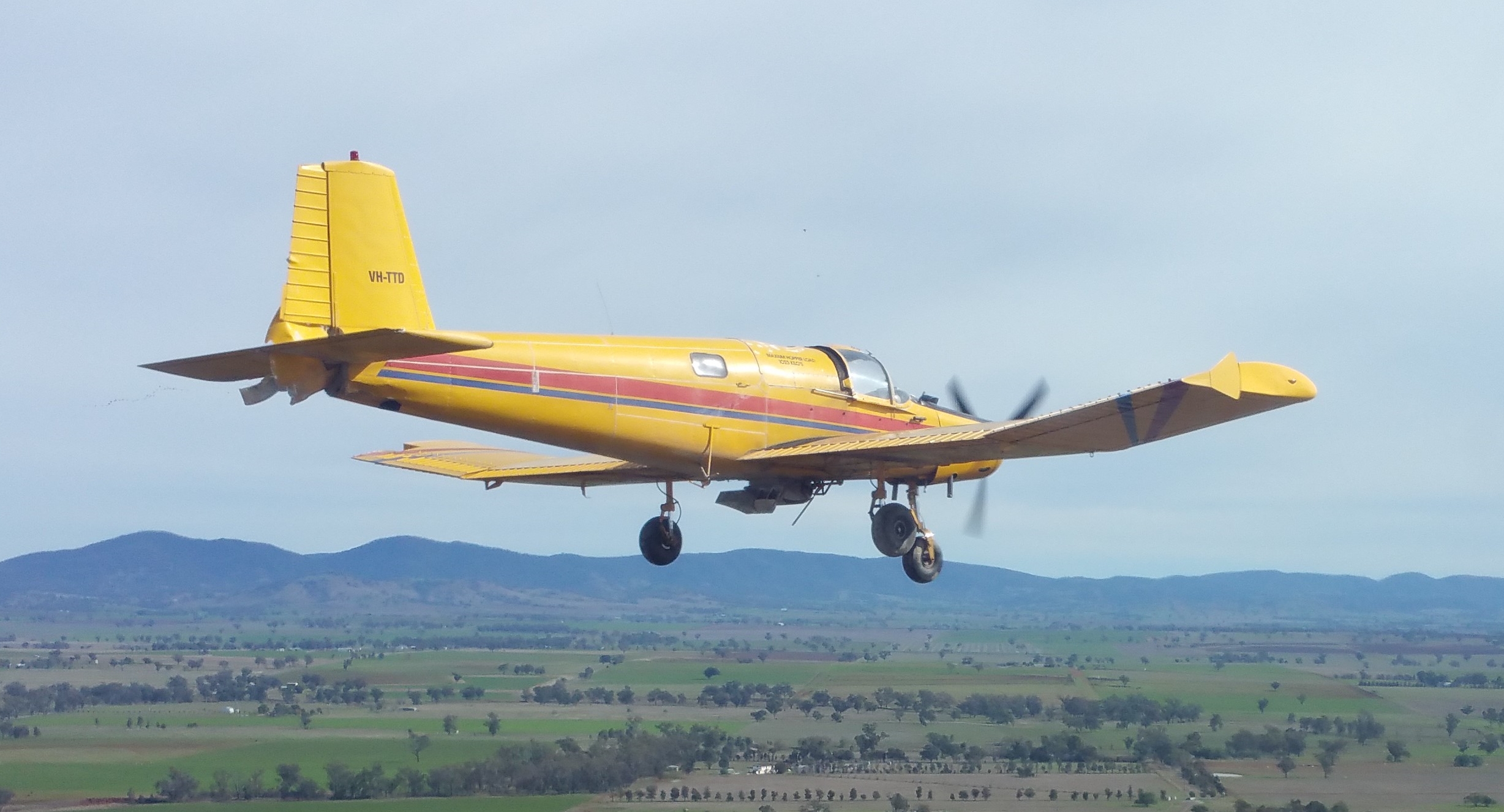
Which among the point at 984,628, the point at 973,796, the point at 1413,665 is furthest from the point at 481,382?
the point at 984,628

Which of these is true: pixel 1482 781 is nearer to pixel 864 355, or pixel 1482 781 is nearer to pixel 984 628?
pixel 864 355

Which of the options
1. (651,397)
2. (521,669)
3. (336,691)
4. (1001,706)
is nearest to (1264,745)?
(1001,706)

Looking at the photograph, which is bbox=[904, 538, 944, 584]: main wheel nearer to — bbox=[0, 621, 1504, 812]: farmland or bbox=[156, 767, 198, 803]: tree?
bbox=[0, 621, 1504, 812]: farmland

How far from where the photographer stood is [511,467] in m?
25.6

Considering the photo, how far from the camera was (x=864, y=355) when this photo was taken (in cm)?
2484

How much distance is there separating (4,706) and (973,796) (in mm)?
70666

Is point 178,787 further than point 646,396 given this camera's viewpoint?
Yes

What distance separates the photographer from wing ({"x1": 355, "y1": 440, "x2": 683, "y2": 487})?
24.6 m

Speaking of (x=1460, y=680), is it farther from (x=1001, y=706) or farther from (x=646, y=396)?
(x=646, y=396)

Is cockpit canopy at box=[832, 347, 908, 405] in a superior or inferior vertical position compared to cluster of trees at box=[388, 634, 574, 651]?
superior

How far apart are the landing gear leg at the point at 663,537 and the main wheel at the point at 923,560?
385 cm

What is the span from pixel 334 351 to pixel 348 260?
5.27 feet

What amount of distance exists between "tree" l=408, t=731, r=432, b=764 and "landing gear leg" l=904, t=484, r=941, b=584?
52186 millimetres

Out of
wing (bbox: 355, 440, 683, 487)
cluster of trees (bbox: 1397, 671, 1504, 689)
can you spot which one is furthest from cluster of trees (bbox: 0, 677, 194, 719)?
cluster of trees (bbox: 1397, 671, 1504, 689)
